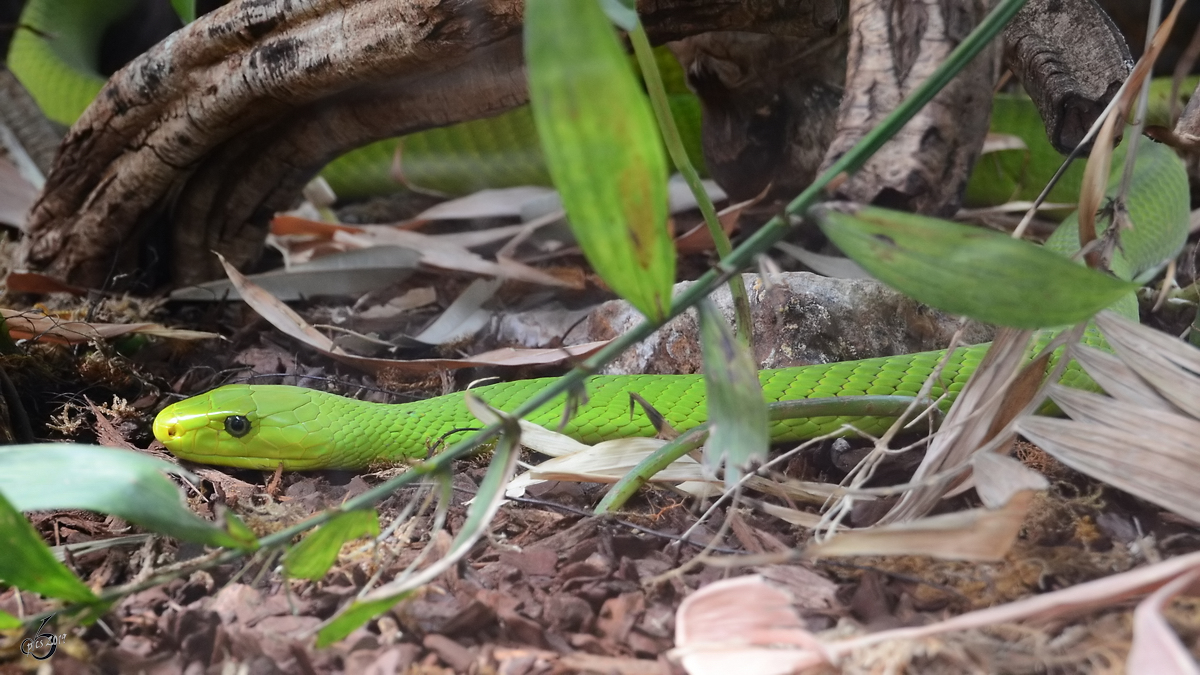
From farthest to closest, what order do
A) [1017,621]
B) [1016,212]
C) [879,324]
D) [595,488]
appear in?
[1016,212], [879,324], [595,488], [1017,621]

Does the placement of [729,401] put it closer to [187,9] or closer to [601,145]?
[601,145]

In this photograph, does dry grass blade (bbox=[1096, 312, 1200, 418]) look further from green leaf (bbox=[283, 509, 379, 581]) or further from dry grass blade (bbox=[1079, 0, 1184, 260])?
green leaf (bbox=[283, 509, 379, 581])

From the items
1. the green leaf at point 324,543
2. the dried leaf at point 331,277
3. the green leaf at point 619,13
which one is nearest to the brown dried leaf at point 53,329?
the dried leaf at point 331,277

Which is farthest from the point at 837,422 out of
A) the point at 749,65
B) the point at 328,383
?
the point at 328,383

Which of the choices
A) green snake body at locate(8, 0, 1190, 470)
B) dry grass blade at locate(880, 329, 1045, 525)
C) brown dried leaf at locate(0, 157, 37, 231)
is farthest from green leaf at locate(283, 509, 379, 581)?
brown dried leaf at locate(0, 157, 37, 231)

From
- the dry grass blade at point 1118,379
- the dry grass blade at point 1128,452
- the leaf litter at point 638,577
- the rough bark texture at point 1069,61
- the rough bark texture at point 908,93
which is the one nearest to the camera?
the leaf litter at point 638,577

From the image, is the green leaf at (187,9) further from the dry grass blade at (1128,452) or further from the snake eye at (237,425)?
the dry grass blade at (1128,452)

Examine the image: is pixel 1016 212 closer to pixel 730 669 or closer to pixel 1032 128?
pixel 1032 128
